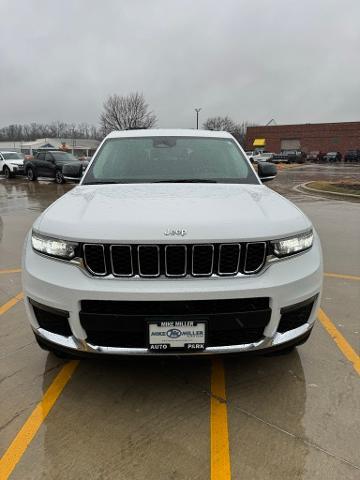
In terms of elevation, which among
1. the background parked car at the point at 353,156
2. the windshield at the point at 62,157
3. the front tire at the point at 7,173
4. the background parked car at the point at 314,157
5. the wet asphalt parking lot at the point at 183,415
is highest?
the wet asphalt parking lot at the point at 183,415

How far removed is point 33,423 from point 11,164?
79.8 feet

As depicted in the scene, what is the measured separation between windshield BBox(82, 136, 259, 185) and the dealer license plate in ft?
5.37

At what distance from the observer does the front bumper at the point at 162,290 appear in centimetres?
230

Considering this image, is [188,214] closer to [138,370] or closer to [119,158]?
[138,370]

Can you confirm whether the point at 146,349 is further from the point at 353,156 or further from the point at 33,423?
the point at 353,156

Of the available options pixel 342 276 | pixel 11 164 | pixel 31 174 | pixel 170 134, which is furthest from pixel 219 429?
pixel 11 164

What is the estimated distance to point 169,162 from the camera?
13.0 ft

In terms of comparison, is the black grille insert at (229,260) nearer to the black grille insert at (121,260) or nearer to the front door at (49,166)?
the black grille insert at (121,260)

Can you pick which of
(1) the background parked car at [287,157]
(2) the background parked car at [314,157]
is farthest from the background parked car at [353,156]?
(1) the background parked car at [287,157]

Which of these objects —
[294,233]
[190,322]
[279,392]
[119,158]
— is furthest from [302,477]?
[119,158]

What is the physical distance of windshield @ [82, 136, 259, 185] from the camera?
375cm

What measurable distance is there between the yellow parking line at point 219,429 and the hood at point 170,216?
3.79ft

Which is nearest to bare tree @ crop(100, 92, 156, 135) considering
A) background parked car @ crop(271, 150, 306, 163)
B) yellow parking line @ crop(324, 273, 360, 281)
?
background parked car @ crop(271, 150, 306, 163)

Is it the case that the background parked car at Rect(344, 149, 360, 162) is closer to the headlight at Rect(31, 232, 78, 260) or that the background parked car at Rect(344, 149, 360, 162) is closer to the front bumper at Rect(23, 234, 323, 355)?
the front bumper at Rect(23, 234, 323, 355)
